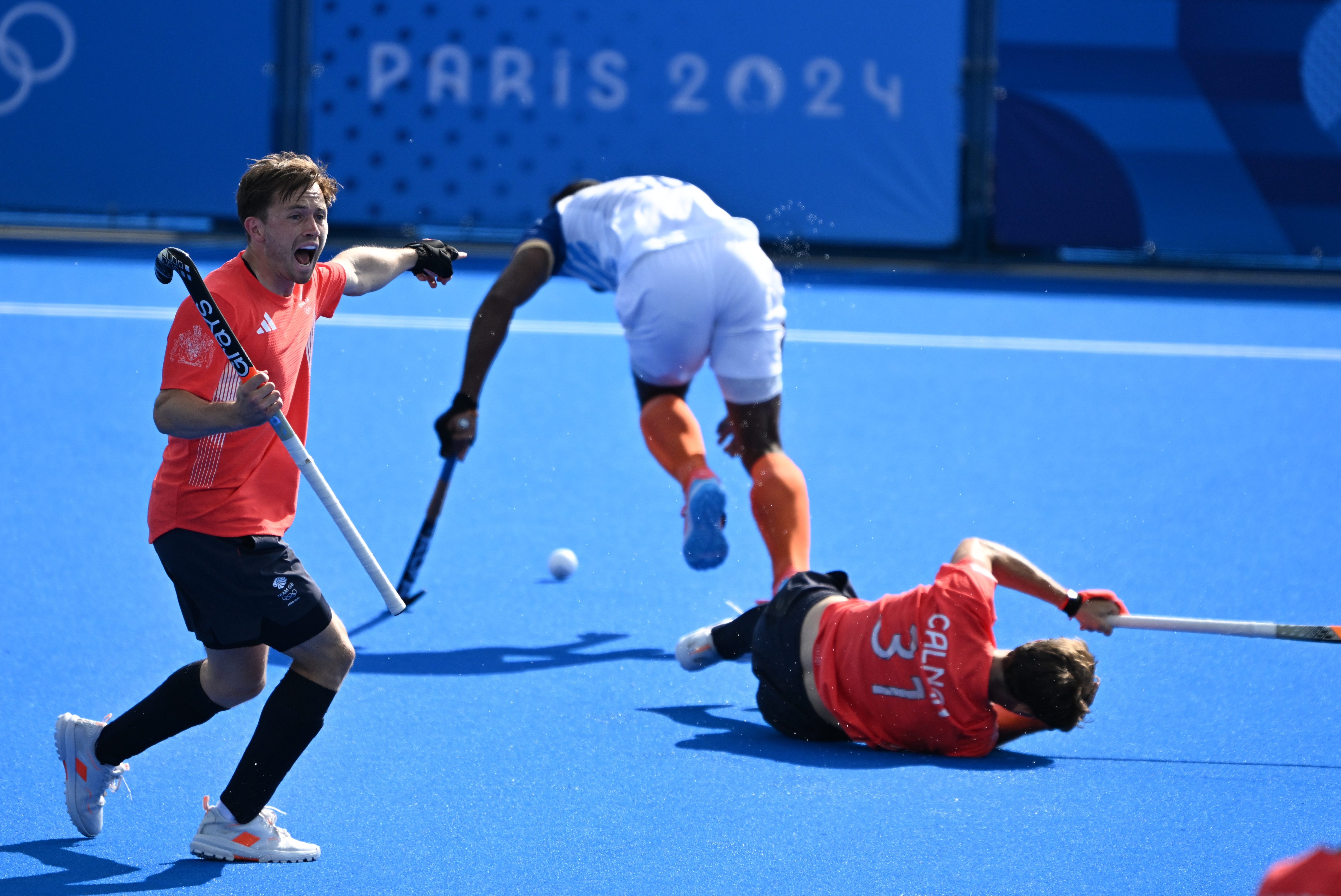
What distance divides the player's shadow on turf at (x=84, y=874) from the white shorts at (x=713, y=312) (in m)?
2.32

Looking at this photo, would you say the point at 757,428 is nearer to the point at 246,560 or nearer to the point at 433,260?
the point at 433,260

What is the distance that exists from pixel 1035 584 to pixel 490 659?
5.44 feet

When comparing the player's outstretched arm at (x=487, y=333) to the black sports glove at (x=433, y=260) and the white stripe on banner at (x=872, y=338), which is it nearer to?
the black sports glove at (x=433, y=260)

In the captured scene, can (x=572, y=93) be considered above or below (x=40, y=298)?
above

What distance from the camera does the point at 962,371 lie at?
30.8ft

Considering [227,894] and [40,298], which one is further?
[40,298]

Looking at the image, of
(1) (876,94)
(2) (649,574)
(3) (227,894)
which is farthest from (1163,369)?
(3) (227,894)

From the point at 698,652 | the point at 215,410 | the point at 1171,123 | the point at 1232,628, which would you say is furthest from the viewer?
the point at 1171,123

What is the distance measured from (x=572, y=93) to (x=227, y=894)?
9995 millimetres

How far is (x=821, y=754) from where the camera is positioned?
4.22 m

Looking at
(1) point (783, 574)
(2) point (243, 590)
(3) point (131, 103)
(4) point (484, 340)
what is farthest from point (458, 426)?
(3) point (131, 103)

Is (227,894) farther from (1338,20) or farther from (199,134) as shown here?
(1338,20)

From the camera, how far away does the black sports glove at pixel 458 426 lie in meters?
5.29

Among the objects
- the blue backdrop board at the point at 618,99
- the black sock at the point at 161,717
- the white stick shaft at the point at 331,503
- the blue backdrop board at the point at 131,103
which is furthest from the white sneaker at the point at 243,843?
the blue backdrop board at the point at 131,103
